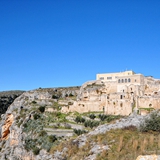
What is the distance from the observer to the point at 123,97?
147ft

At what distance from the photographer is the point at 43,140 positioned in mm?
33812

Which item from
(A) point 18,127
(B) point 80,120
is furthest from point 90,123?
(A) point 18,127

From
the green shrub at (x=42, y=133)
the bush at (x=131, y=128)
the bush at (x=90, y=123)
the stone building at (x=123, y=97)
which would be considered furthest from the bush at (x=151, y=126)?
the green shrub at (x=42, y=133)

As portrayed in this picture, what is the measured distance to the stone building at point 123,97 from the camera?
137 ft

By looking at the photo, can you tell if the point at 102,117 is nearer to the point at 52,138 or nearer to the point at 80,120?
the point at 80,120

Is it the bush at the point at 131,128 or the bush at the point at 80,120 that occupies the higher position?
the bush at the point at 80,120

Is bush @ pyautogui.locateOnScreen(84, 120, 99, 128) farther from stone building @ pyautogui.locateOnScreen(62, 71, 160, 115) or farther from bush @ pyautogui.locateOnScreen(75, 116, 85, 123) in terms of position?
stone building @ pyautogui.locateOnScreen(62, 71, 160, 115)

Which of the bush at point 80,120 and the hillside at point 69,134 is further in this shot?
the bush at point 80,120

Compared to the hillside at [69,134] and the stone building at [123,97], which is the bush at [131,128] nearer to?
the hillside at [69,134]

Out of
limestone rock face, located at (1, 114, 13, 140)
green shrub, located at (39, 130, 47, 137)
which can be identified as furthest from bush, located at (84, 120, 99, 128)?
limestone rock face, located at (1, 114, 13, 140)

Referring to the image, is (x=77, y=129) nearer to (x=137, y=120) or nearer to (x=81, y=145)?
(x=137, y=120)

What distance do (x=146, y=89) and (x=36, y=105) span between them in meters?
23.9

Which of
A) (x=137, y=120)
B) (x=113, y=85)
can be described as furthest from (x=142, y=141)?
(x=113, y=85)

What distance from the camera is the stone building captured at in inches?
1647
